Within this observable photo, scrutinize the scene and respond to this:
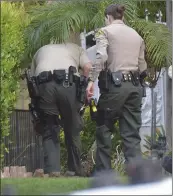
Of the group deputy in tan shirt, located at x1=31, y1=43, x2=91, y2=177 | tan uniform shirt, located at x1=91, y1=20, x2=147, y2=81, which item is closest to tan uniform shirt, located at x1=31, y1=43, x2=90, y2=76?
deputy in tan shirt, located at x1=31, y1=43, x2=91, y2=177

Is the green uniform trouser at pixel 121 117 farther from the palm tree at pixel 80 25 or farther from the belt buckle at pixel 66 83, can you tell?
the palm tree at pixel 80 25

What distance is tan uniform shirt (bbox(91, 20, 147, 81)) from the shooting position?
5773 mm

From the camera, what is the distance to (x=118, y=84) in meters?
5.89

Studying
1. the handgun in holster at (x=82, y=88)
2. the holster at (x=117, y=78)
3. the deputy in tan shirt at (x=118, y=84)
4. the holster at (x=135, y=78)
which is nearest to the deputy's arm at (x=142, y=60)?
the deputy in tan shirt at (x=118, y=84)

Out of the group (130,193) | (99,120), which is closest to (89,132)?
(99,120)

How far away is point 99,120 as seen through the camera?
6098mm

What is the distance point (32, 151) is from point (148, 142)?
283cm

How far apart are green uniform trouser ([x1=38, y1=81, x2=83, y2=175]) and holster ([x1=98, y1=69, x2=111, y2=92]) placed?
26 centimetres

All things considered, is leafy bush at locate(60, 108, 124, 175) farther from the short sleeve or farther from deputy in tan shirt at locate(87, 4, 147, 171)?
the short sleeve

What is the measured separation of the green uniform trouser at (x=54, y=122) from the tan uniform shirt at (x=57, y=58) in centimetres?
16

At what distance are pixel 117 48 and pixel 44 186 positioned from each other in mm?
2739

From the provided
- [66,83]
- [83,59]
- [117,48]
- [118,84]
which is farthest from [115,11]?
[66,83]

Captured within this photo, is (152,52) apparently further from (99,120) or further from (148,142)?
(148,142)

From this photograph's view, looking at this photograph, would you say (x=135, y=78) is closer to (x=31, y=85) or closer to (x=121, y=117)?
(x=121, y=117)
